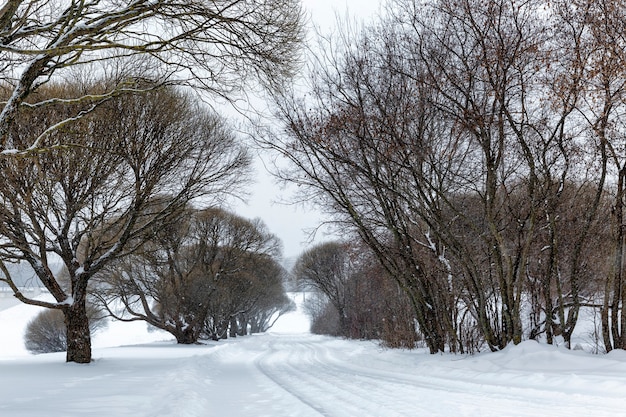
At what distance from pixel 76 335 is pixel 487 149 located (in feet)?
41.9

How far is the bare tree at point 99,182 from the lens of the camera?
42.5 feet

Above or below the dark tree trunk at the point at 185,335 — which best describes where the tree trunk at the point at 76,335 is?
above

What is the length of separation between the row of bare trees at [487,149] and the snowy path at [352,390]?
2242mm

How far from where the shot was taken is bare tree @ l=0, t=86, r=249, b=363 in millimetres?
12969

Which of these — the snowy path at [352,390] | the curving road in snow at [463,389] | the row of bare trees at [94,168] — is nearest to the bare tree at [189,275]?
the row of bare trees at [94,168]

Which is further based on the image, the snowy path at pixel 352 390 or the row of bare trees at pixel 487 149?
the row of bare trees at pixel 487 149

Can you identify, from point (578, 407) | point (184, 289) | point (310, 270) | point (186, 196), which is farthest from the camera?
point (310, 270)

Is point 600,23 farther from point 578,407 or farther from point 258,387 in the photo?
point 258,387

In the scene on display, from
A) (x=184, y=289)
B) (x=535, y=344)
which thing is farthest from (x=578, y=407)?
(x=184, y=289)

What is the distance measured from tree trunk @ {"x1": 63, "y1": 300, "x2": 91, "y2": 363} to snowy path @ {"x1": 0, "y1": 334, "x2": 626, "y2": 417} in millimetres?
1768

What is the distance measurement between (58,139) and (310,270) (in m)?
43.8

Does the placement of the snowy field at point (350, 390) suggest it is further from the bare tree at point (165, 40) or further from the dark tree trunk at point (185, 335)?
the dark tree trunk at point (185, 335)

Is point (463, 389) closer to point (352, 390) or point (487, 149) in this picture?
point (352, 390)

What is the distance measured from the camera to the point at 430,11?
1206 cm
